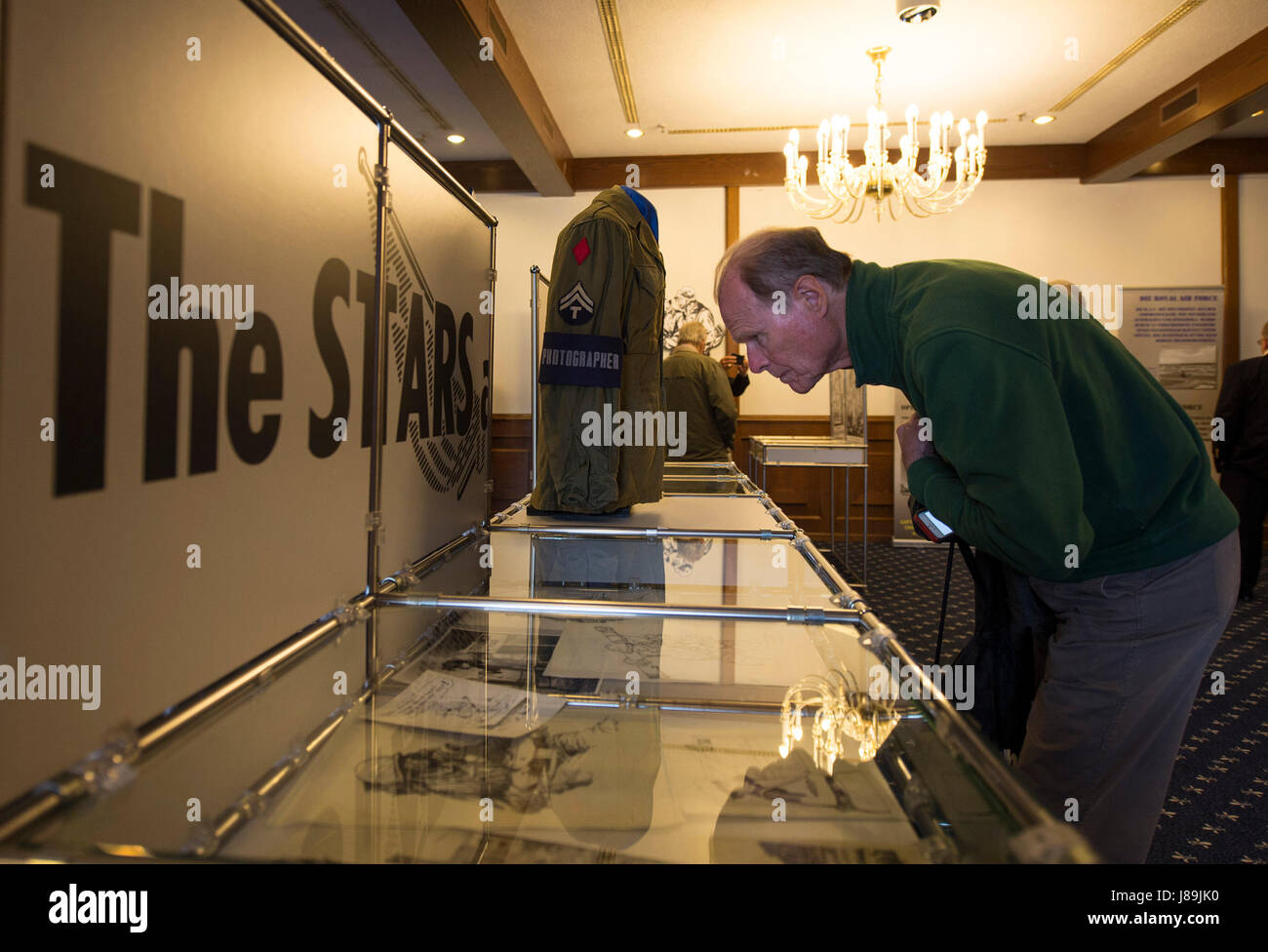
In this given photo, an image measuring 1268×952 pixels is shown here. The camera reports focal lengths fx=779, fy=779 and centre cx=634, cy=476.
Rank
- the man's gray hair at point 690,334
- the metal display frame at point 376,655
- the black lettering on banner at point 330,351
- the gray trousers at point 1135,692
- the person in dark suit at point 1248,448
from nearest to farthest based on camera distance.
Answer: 1. the metal display frame at point 376,655
2. the black lettering on banner at point 330,351
3. the gray trousers at point 1135,692
4. the person in dark suit at point 1248,448
5. the man's gray hair at point 690,334

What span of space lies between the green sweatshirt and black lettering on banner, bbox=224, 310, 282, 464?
0.78m

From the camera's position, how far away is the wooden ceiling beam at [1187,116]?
4453 millimetres

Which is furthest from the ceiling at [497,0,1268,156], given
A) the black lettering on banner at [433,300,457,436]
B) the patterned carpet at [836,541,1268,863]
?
the black lettering on banner at [433,300,457,436]

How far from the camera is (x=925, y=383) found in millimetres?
1021

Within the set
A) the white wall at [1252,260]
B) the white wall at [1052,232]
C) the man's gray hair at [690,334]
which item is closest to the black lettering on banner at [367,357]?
the man's gray hair at [690,334]

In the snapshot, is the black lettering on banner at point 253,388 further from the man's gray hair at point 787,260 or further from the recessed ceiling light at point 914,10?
the recessed ceiling light at point 914,10

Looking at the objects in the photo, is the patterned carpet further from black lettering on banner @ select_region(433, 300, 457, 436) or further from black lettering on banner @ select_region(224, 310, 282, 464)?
black lettering on banner @ select_region(224, 310, 282, 464)

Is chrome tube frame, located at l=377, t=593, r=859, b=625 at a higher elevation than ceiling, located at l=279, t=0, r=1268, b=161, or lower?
lower

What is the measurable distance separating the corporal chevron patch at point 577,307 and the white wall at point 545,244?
4588mm

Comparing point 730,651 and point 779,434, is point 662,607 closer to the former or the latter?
point 730,651

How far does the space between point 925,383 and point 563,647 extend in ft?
1.90

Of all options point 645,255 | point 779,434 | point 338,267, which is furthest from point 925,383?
point 779,434

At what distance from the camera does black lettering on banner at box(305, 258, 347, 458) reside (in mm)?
900

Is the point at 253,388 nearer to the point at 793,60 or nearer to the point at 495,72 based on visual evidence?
the point at 495,72
